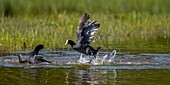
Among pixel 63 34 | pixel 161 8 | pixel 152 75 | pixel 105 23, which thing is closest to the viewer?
pixel 152 75

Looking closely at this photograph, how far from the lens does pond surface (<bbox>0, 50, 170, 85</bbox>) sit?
10.0 meters

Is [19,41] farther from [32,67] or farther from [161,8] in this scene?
[161,8]

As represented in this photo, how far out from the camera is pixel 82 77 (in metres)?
10.5

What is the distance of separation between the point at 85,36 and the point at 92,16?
6.91 m

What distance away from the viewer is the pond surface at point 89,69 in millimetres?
10047

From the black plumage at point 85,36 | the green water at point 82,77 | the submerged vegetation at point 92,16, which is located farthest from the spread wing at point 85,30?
the submerged vegetation at point 92,16

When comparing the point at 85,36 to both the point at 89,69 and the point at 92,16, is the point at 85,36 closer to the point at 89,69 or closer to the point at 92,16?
the point at 89,69

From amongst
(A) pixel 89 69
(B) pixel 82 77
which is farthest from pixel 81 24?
(B) pixel 82 77

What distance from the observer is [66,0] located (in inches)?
954

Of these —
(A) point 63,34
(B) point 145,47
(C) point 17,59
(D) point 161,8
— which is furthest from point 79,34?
(D) point 161,8

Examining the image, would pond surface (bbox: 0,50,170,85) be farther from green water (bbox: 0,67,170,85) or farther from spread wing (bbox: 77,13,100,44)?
spread wing (bbox: 77,13,100,44)

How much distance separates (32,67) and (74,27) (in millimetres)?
7199

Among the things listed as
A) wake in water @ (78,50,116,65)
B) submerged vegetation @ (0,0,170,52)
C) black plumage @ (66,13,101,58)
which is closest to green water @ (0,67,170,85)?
wake in water @ (78,50,116,65)

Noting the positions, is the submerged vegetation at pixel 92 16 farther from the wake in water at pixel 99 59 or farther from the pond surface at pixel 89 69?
the wake in water at pixel 99 59
